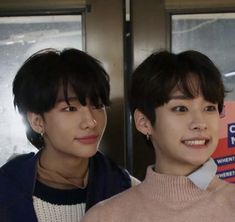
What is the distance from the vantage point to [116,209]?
106 cm

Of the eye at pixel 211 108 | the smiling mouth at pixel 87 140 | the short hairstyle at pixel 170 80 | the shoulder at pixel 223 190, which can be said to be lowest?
the shoulder at pixel 223 190

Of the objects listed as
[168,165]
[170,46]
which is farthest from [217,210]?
[170,46]

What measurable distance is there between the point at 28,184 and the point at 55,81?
312 millimetres

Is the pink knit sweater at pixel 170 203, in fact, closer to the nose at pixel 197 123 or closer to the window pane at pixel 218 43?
the nose at pixel 197 123

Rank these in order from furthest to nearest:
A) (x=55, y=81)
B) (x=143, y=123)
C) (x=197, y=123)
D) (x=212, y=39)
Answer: (x=212, y=39) → (x=55, y=81) → (x=143, y=123) → (x=197, y=123)

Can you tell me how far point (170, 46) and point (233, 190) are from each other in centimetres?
74

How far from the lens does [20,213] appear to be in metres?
1.24

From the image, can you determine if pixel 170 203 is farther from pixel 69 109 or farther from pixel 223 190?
pixel 69 109

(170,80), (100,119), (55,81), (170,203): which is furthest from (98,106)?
(170,203)

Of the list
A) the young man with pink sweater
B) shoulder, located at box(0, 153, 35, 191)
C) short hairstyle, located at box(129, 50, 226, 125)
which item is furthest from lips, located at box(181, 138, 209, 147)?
shoulder, located at box(0, 153, 35, 191)

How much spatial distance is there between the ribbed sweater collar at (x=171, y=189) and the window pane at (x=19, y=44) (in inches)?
28.6

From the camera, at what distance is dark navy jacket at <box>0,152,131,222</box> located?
1248mm

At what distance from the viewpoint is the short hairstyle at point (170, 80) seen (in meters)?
1.06

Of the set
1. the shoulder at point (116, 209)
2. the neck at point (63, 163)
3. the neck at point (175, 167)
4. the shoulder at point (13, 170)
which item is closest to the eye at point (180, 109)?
the neck at point (175, 167)
